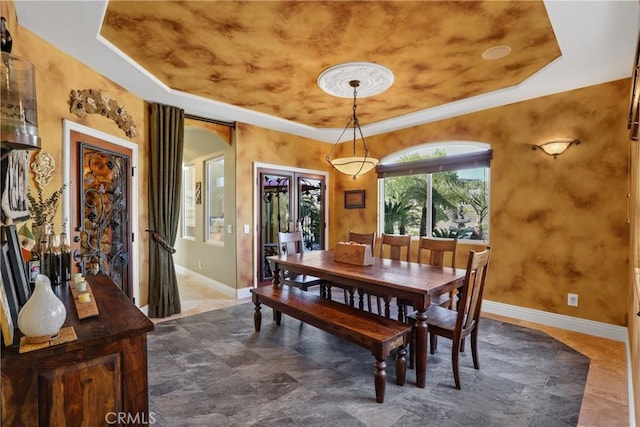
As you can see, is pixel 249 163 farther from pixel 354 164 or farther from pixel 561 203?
pixel 561 203

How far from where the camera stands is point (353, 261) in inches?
124

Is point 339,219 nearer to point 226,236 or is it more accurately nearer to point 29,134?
point 226,236

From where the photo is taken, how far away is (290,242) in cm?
406

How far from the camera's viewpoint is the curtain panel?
3.85 meters

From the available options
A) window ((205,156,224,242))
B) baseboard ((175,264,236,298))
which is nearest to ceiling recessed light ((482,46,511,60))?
window ((205,156,224,242))

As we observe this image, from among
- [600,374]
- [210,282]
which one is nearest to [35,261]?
[210,282]

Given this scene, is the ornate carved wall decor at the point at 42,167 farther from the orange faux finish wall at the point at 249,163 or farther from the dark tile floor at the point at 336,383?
the orange faux finish wall at the point at 249,163

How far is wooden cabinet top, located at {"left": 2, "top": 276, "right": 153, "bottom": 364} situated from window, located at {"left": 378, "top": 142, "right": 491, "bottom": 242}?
4150mm

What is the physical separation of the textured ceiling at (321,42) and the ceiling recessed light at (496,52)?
54 mm

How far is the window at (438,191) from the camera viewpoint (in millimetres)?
4219

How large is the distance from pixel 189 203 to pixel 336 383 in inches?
216

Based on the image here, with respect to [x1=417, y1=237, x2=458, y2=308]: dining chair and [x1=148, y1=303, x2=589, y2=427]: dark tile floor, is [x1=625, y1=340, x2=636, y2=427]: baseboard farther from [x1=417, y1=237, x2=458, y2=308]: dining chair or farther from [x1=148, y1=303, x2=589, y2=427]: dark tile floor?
[x1=417, y1=237, x2=458, y2=308]: dining chair

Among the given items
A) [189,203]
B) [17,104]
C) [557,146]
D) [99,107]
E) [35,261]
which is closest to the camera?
[17,104]

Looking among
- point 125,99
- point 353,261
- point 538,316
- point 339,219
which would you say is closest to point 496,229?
point 538,316
